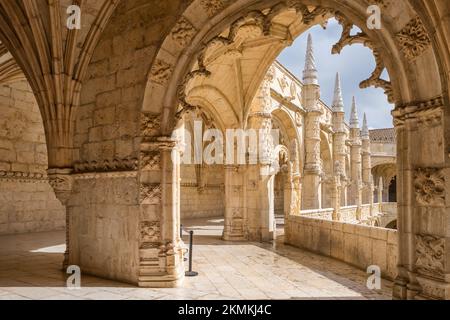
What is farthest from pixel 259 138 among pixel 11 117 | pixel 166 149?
pixel 11 117

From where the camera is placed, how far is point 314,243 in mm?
7465

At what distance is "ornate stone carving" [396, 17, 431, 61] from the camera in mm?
3148

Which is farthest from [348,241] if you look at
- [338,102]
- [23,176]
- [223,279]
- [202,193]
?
[338,102]

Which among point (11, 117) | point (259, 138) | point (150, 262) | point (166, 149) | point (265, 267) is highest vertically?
point (11, 117)

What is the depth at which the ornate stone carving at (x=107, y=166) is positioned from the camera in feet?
15.9

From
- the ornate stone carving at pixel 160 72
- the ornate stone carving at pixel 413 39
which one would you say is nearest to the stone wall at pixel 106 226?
the ornate stone carving at pixel 160 72

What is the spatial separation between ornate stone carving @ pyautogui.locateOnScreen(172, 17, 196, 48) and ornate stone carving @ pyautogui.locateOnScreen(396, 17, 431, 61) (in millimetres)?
2586

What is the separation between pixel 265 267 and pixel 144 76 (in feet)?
12.2

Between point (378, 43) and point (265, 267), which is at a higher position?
point (378, 43)

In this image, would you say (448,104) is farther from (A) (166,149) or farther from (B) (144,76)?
(B) (144,76)

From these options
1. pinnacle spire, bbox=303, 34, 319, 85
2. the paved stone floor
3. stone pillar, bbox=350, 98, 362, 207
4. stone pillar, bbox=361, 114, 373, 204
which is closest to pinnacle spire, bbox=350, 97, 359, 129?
stone pillar, bbox=350, 98, 362, 207

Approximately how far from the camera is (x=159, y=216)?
4742mm

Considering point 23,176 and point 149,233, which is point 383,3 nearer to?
point 149,233
